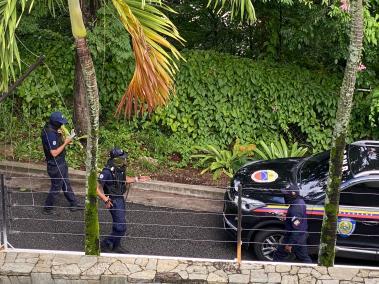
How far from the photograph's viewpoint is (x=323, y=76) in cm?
1130

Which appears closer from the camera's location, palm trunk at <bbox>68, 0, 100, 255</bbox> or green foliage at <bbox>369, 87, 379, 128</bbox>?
palm trunk at <bbox>68, 0, 100, 255</bbox>

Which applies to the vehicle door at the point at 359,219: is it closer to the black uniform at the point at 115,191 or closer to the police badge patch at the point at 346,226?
the police badge patch at the point at 346,226

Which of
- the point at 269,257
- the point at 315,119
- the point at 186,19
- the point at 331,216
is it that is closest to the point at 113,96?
the point at 186,19

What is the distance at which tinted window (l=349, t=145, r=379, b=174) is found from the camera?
26.7 ft

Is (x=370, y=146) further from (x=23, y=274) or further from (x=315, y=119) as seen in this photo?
(x=23, y=274)

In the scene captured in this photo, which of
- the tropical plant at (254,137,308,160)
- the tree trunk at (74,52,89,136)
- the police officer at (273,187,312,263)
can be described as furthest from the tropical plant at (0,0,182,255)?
the tropical plant at (254,137,308,160)

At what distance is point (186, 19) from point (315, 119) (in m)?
3.58

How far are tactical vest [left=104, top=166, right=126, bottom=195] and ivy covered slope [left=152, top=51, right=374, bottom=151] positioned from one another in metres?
3.15

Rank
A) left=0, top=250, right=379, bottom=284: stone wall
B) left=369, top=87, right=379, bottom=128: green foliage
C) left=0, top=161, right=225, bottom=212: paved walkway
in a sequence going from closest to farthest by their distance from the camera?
left=0, top=250, right=379, bottom=284: stone wall
left=0, top=161, right=225, bottom=212: paved walkway
left=369, top=87, right=379, bottom=128: green foliage

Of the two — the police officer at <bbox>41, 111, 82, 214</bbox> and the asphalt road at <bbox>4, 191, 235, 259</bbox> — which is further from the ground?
the police officer at <bbox>41, 111, 82, 214</bbox>

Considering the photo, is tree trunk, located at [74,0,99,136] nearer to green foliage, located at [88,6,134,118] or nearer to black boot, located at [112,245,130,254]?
green foliage, located at [88,6,134,118]

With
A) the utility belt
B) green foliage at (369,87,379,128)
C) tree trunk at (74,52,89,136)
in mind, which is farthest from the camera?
tree trunk at (74,52,89,136)

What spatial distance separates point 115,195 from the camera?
779 cm

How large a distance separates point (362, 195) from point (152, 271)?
292 cm
